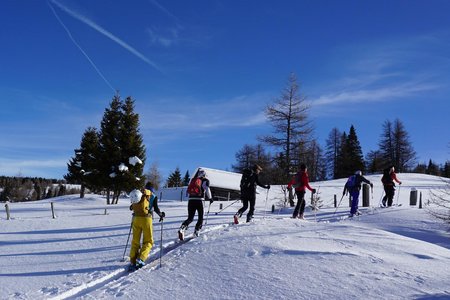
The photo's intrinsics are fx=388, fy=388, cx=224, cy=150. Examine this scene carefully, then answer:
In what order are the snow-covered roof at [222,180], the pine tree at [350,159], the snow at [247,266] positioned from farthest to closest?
1. the pine tree at [350,159]
2. the snow-covered roof at [222,180]
3. the snow at [247,266]

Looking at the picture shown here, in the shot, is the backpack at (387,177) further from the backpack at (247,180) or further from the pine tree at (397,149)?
the pine tree at (397,149)

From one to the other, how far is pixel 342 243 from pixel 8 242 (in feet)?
37.7

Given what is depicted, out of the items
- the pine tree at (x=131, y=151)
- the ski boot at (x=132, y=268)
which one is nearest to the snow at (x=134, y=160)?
the pine tree at (x=131, y=151)

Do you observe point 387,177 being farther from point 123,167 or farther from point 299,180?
point 123,167

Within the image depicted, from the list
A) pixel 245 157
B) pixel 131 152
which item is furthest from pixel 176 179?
pixel 131 152

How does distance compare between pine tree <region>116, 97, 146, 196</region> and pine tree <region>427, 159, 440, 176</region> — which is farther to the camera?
pine tree <region>427, 159, 440, 176</region>

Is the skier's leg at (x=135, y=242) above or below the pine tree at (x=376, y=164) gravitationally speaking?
below

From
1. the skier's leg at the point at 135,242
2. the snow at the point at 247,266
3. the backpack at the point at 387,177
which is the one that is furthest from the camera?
the backpack at the point at 387,177

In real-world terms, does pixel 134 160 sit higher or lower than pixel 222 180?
higher

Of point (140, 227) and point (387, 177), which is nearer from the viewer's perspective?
point (140, 227)

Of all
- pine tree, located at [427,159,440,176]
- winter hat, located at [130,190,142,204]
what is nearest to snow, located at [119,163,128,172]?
winter hat, located at [130,190,142,204]

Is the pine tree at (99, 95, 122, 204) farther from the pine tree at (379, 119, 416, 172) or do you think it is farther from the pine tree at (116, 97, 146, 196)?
the pine tree at (379, 119, 416, 172)

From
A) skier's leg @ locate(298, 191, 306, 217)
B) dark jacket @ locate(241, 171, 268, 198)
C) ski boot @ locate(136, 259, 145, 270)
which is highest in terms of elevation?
dark jacket @ locate(241, 171, 268, 198)

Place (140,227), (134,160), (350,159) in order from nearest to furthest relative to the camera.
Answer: (140,227)
(134,160)
(350,159)
